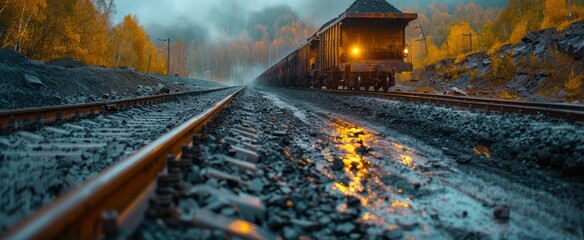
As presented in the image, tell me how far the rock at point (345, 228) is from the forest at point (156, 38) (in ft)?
55.2

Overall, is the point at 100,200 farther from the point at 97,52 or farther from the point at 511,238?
the point at 97,52

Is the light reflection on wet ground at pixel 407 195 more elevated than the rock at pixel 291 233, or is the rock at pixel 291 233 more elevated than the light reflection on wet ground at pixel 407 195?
the rock at pixel 291 233

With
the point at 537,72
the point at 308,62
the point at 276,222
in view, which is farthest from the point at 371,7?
the point at 276,222

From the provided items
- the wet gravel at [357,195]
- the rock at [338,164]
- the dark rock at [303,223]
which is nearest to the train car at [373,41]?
the wet gravel at [357,195]

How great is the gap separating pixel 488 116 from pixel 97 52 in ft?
140

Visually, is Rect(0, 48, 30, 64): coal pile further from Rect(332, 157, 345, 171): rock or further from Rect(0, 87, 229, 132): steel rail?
Rect(332, 157, 345, 171): rock

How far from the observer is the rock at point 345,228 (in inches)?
95.8

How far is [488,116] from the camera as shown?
6812 millimetres

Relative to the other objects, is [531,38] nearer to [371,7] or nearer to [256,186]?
[371,7]

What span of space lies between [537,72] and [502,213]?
22617mm

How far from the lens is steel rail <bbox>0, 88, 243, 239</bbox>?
4.13 feet

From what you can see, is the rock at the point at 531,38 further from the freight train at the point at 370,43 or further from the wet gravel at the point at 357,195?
the wet gravel at the point at 357,195

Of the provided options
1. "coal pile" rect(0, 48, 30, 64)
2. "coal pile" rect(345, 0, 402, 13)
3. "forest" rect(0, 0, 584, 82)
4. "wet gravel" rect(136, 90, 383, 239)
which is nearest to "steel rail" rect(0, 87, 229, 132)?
"wet gravel" rect(136, 90, 383, 239)

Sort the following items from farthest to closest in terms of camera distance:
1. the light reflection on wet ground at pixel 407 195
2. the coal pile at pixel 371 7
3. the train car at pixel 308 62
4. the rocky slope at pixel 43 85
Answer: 1. the train car at pixel 308 62
2. the coal pile at pixel 371 7
3. the rocky slope at pixel 43 85
4. the light reflection on wet ground at pixel 407 195
